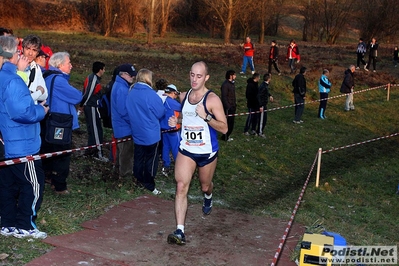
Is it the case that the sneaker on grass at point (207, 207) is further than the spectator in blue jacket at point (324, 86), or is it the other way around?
the spectator in blue jacket at point (324, 86)

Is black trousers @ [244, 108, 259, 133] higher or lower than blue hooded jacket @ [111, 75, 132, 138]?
lower

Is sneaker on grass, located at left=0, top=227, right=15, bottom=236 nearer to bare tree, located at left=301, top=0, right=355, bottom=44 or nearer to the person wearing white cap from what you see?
the person wearing white cap

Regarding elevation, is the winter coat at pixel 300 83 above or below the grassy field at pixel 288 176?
above

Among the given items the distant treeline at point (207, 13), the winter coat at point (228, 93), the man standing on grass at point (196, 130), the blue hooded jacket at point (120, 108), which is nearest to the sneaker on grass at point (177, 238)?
the man standing on grass at point (196, 130)

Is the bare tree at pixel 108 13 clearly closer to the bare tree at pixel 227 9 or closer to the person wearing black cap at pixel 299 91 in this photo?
the bare tree at pixel 227 9

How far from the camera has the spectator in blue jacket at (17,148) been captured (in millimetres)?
5824

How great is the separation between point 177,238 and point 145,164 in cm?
263

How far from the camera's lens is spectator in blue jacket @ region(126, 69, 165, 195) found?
859 cm

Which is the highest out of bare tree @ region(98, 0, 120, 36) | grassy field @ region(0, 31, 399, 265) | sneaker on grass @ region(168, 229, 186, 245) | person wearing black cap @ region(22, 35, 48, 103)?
bare tree @ region(98, 0, 120, 36)

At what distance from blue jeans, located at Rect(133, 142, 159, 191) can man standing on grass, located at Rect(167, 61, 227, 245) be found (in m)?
1.93

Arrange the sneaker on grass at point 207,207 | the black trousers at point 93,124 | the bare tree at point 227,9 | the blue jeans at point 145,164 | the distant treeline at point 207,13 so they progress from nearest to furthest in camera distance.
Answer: the sneaker on grass at point 207,207 → the blue jeans at point 145,164 → the black trousers at point 93,124 → the bare tree at point 227,9 → the distant treeline at point 207,13

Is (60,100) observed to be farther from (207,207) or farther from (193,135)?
(207,207)

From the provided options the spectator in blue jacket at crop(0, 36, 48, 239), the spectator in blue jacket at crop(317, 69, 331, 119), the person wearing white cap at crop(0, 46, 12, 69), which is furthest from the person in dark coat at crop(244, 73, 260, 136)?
the person wearing white cap at crop(0, 46, 12, 69)

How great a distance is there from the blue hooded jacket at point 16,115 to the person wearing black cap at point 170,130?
13.3 feet
